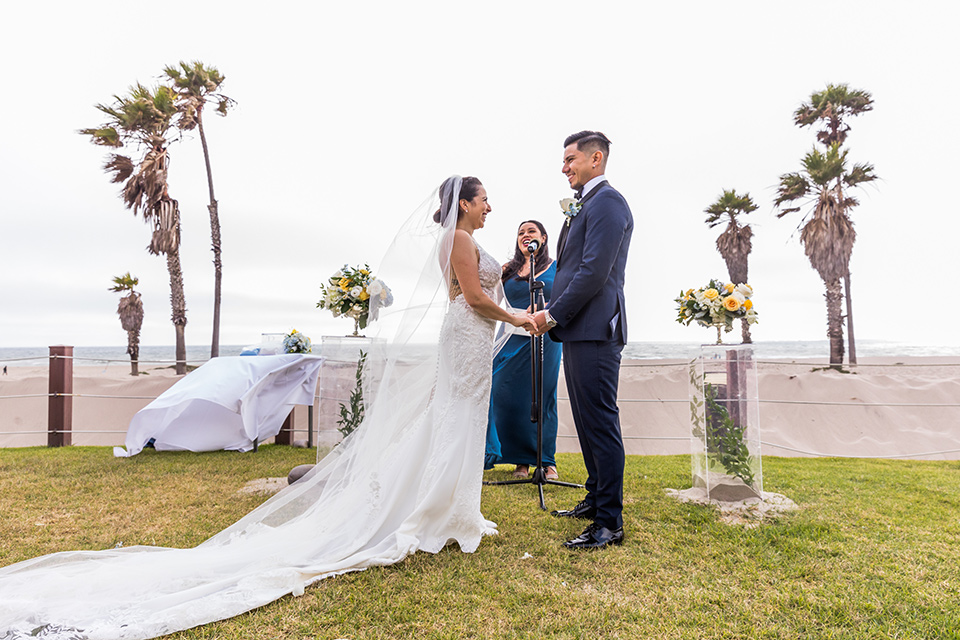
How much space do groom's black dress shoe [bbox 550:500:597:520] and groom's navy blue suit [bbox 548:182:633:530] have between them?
37 cm

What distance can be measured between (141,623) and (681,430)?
653 inches

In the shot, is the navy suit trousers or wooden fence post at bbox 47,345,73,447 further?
wooden fence post at bbox 47,345,73,447

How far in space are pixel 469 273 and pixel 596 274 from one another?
66 cm

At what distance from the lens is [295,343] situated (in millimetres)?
5832

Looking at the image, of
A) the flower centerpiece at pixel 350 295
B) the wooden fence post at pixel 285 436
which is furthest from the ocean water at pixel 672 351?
the flower centerpiece at pixel 350 295

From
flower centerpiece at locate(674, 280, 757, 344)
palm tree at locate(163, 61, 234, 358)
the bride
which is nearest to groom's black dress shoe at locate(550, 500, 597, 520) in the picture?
the bride

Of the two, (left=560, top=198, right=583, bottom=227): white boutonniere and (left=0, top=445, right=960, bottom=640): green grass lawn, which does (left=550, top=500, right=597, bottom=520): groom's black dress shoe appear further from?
(left=560, top=198, right=583, bottom=227): white boutonniere

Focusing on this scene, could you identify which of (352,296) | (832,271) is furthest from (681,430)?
(352,296)

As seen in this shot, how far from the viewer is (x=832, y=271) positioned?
47.6 ft

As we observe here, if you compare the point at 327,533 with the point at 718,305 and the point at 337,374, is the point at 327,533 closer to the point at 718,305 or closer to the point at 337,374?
the point at 337,374

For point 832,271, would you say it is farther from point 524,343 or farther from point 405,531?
point 405,531

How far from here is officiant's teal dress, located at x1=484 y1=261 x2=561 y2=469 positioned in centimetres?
441

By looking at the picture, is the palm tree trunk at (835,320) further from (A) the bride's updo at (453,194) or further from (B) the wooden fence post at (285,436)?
(A) the bride's updo at (453,194)

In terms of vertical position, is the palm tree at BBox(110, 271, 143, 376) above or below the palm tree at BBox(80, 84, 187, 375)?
below
